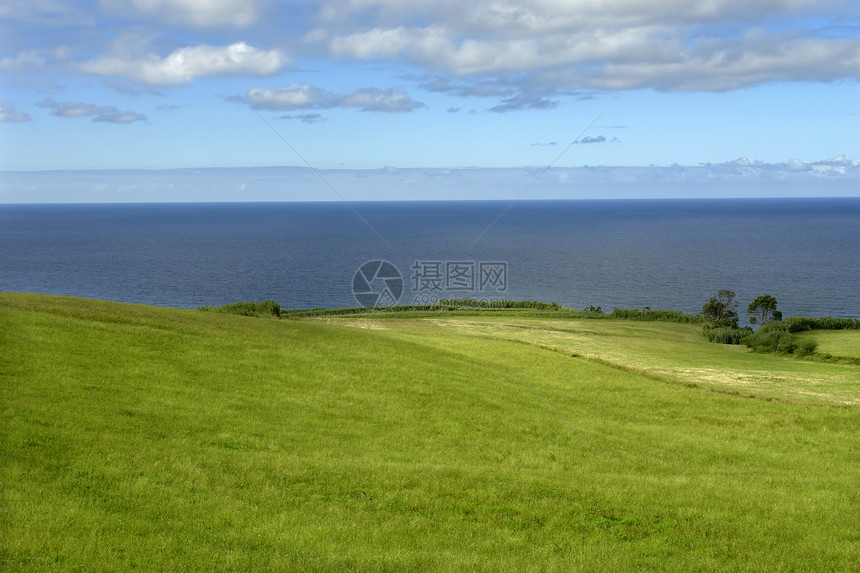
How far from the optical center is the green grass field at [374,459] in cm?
1212

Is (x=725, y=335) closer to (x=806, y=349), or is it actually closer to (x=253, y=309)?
(x=806, y=349)

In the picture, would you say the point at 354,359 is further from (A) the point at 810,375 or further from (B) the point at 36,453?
(A) the point at 810,375

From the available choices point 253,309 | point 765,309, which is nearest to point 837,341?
point 765,309

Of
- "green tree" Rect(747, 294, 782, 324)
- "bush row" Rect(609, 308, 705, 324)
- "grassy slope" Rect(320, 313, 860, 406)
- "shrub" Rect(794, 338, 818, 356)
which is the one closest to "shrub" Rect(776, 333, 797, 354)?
"shrub" Rect(794, 338, 818, 356)

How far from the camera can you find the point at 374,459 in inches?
728

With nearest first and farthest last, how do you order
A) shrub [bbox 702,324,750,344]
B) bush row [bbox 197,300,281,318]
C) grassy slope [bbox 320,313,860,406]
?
grassy slope [bbox 320,313,860,406] → bush row [bbox 197,300,281,318] → shrub [bbox 702,324,750,344]

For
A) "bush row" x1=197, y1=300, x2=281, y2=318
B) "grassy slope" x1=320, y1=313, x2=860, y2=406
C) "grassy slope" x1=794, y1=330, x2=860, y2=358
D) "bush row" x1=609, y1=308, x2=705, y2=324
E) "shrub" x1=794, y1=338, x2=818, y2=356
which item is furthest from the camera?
"bush row" x1=609, y1=308, x2=705, y2=324

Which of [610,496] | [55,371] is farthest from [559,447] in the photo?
[55,371]

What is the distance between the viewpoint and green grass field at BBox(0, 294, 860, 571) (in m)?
12.1

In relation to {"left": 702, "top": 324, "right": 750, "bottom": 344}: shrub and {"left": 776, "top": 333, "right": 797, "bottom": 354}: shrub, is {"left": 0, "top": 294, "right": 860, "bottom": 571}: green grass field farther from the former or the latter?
{"left": 702, "top": 324, "right": 750, "bottom": 344}: shrub

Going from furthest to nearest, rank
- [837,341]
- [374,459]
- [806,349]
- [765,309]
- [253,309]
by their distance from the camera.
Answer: [765,309]
[837,341]
[253,309]
[806,349]
[374,459]

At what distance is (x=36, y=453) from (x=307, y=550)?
7689 millimetres

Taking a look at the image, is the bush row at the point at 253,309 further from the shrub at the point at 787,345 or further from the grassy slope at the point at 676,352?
the shrub at the point at 787,345

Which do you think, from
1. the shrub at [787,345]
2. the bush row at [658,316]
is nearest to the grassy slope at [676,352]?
the shrub at [787,345]
